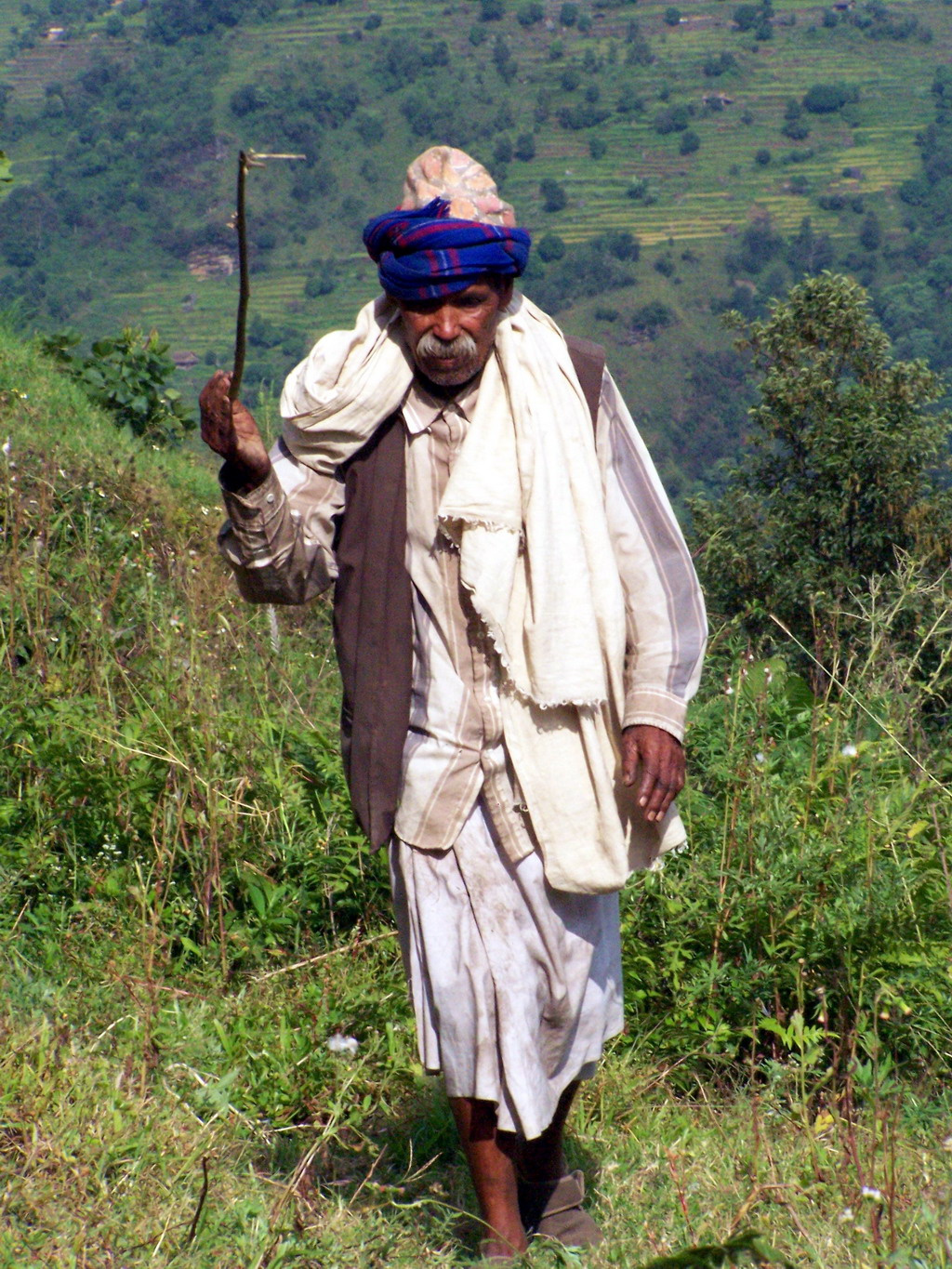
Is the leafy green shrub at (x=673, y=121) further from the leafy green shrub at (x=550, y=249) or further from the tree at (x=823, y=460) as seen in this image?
the tree at (x=823, y=460)

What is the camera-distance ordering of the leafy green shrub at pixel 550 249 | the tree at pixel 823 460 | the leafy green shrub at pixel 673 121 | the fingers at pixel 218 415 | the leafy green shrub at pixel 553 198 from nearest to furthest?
1. the fingers at pixel 218 415
2. the tree at pixel 823 460
3. the leafy green shrub at pixel 550 249
4. the leafy green shrub at pixel 553 198
5. the leafy green shrub at pixel 673 121

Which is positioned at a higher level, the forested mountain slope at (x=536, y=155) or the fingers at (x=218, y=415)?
the fingers at (x=218, y=415)

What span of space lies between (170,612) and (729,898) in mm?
2349

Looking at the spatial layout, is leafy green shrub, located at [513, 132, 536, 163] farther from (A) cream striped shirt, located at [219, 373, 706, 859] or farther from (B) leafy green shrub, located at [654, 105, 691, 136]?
(A) cream striped shirt, located at [219, 373, 706, 859]

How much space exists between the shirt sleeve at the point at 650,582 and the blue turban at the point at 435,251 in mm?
362

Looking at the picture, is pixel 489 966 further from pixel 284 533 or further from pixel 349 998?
pixel 349 998

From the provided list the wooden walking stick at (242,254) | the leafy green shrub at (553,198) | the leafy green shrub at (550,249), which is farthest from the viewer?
the leafy green shrub at (553,198)

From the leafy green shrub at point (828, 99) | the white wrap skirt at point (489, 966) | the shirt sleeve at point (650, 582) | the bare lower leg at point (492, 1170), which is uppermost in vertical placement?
the shirt sleeve at point (650, 582)

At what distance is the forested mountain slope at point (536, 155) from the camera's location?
79438 millimetres

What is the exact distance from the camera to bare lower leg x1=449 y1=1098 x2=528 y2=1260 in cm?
266

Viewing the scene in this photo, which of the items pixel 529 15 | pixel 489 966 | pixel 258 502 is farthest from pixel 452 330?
pixel 529 15

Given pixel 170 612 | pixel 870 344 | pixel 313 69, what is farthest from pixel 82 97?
pixel 170 612

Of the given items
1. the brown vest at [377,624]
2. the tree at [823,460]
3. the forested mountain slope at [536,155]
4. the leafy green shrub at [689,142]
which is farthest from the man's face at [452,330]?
the leafy green shrub at [689,142]

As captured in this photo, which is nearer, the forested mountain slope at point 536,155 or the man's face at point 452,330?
the man's face at point 452,330
